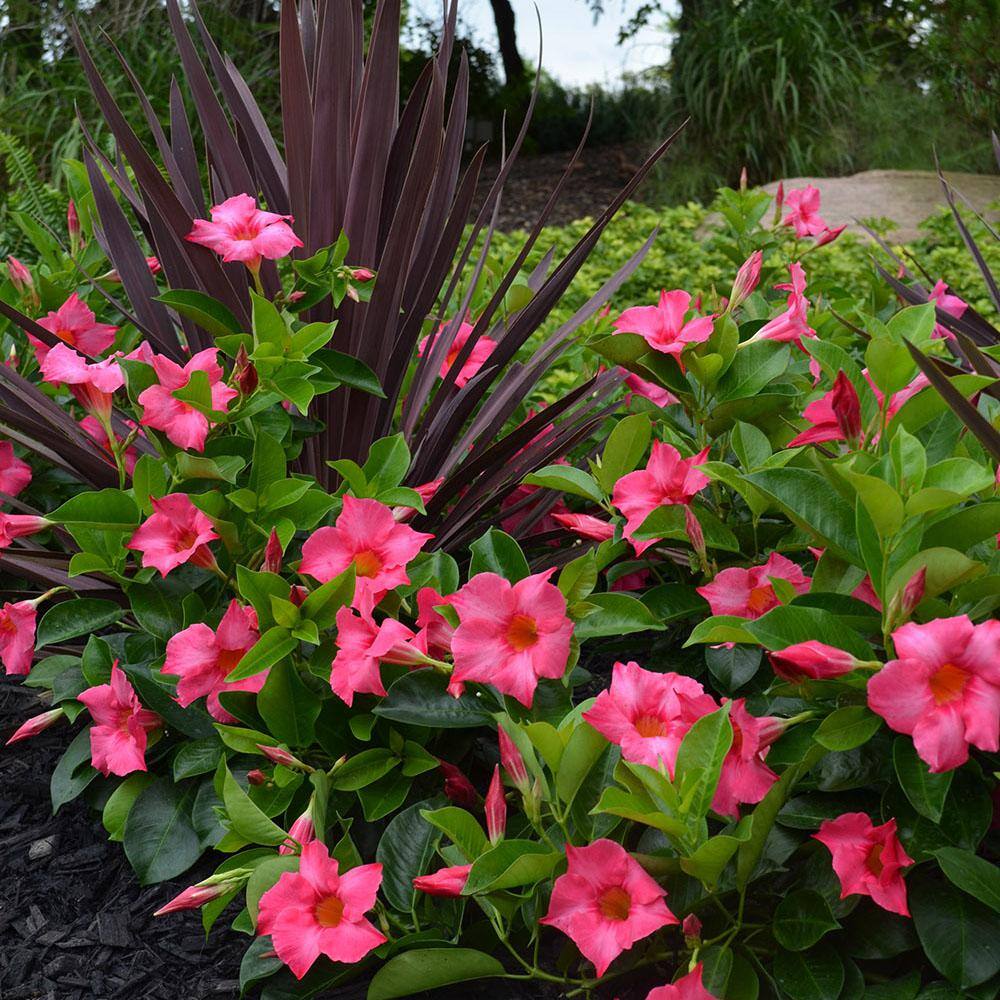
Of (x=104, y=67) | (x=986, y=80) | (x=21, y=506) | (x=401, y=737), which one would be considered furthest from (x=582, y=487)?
(x=986, y=80)

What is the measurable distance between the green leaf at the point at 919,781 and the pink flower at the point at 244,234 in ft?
2.75

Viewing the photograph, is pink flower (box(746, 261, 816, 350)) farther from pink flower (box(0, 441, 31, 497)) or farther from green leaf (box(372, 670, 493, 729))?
pink flower (box(0, 441, 31, 497))

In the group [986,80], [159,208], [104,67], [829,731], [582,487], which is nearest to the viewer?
[829,731]

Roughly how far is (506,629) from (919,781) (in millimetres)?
354

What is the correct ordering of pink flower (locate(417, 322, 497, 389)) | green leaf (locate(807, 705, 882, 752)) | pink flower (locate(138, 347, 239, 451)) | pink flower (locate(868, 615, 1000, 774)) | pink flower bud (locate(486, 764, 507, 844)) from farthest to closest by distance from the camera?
pink flower (locate(417, 322, 497, 389))
pink flower (locate(138, 347, 239, 451))
pink flower bud (locate(486, 764, 507, 844))
green leaf (locate(807, 705, 882, 752))
pink flower (locate(868, 615, 1000, 774))

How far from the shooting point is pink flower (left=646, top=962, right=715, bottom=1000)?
828 millimetres

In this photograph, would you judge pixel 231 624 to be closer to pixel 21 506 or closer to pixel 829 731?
pixel 21 506

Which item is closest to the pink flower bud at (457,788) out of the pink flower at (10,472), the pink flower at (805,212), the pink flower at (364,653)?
the pink flower at (364,653)

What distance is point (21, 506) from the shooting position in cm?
139

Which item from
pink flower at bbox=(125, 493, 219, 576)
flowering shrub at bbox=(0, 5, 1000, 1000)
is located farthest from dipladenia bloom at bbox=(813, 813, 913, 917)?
pink flower at bbox=(125, 493, 219, 576)

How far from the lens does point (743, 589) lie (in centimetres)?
104

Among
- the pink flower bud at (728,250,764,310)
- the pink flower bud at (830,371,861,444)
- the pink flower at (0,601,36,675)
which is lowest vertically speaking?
the pink flower at (0,601,36,675)

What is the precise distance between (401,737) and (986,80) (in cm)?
713

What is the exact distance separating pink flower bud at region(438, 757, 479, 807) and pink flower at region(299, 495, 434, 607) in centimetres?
19
